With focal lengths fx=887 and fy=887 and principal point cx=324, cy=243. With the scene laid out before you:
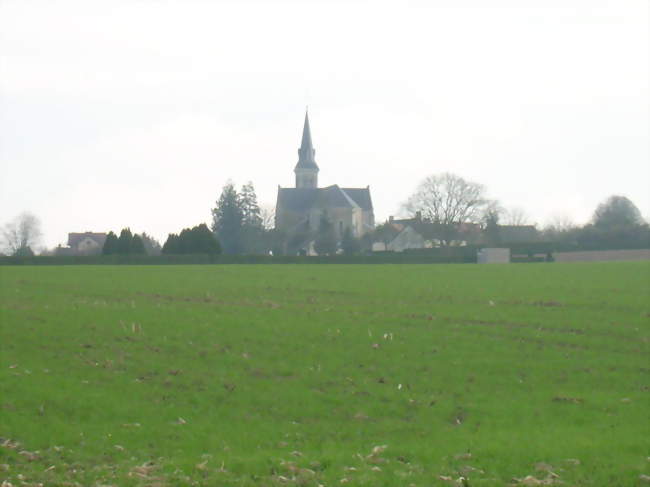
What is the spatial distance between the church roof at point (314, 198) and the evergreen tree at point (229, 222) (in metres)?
36.2

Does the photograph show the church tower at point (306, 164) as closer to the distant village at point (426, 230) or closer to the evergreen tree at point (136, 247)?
the distant village at point (426, 230)

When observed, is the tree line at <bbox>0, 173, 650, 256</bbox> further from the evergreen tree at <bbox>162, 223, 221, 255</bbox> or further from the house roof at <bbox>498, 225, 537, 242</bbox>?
the evergreen tree at <bbox>162, 223, 221, 255</bbox>

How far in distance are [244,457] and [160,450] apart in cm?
170

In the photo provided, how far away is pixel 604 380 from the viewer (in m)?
20.5

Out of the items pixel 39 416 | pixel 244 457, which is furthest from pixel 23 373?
pixel 244 457

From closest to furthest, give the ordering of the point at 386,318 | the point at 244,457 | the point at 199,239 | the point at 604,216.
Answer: the point at 244,457 → the point at 386,318 → the point at 199,239 → the point at 604,216

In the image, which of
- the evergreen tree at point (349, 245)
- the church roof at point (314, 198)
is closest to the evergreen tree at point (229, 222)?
the evergreen tree at point (349, 245)

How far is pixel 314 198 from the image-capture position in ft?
542

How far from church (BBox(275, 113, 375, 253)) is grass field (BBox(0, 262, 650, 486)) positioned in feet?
330

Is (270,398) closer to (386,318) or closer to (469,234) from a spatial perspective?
(386,318)

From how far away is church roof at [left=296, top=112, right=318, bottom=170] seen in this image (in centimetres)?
17525

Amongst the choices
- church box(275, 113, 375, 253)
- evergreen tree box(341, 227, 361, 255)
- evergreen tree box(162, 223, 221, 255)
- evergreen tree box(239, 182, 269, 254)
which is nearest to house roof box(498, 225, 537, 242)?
church box(275, 113, 375, 253)

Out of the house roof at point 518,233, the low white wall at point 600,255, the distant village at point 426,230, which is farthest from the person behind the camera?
the house roof at point 518,233

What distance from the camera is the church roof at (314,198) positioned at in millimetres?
160500
